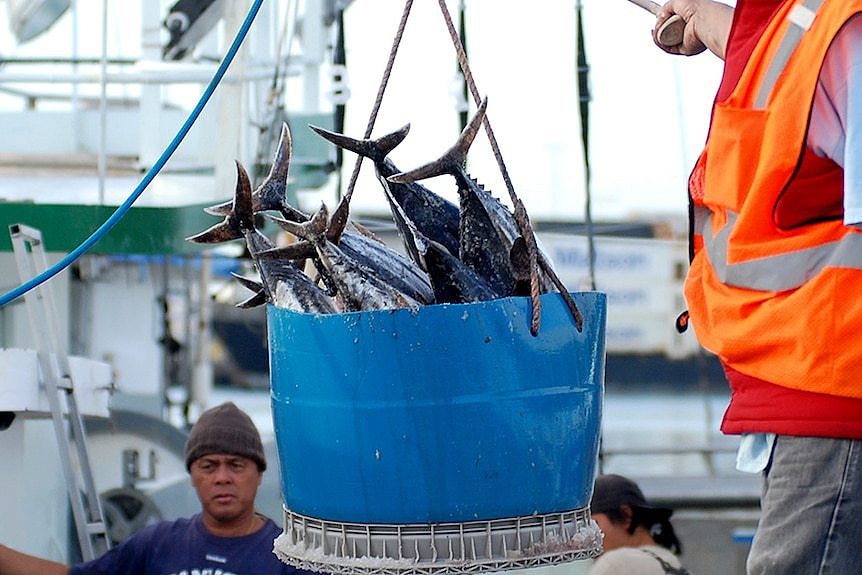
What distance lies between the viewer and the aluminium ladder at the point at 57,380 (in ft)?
14.3

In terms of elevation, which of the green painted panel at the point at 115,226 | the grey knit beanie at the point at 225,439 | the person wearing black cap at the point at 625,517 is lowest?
the person wearing black cap at the point at 625,517

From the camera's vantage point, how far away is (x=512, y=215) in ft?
8.34

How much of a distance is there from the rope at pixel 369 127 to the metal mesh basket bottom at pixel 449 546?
0.57m

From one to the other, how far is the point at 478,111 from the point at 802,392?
2.46 feet

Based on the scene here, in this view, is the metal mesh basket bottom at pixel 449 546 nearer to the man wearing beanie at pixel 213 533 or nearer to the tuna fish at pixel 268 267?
the tuna fish at pixel 268 267

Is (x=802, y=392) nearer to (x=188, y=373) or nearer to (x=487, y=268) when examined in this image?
(x=487, y=268)

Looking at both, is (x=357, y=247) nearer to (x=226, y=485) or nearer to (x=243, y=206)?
(x=243, y=206)

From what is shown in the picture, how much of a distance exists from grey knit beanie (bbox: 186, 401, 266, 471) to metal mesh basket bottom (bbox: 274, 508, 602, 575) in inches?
73.1

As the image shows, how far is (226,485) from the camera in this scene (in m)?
4.14

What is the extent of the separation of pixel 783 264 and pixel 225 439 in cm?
255

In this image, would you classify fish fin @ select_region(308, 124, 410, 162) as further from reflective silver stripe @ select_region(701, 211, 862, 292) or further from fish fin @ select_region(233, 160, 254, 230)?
reflective silver stripe @ select_region(701, 211, 862, 292)

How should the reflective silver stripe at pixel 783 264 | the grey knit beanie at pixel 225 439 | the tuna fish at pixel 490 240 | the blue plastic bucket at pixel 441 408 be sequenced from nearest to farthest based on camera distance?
the reflective silver stripe at pixel 783 264
the blue plastic bucket at pixel 441 408
the tuna fish at pixel 490 240
the grey knit beanie at pixel 225 439

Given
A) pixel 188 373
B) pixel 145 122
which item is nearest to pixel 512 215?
pixel 145 122

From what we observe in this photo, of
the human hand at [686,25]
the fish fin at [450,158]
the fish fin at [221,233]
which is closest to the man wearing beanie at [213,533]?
the fish fin at [221,233]
